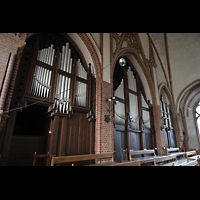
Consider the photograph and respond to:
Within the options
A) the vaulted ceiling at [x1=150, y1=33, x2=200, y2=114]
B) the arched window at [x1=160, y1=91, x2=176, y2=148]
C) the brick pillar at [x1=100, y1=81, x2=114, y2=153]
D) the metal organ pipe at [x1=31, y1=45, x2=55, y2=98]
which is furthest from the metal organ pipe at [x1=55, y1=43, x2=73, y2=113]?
the vaulted ceiling at [x1=150, y1=33, x2=200, y2=114]

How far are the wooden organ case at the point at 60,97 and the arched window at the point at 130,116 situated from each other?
1.60 m

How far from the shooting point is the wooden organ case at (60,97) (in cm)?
409

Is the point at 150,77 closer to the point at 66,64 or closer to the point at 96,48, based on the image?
the point at 96,48

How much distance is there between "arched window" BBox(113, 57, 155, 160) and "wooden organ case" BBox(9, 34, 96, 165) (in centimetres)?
160

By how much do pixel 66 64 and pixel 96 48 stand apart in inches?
68.4

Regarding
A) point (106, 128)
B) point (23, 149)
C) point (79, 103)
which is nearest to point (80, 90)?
point (79, 103)

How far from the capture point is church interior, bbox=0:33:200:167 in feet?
11.6

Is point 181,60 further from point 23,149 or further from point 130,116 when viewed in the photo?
point 23,149

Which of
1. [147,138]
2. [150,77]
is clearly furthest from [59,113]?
[150,77]

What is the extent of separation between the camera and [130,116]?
676 cm

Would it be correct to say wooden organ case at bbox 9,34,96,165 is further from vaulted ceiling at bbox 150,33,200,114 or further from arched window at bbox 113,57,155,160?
vaulted ceiling at bbox 150,33,200,114

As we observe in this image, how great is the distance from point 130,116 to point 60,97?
378cm

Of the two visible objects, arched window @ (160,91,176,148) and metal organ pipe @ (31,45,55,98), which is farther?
arched window @ (160,91,176,148)

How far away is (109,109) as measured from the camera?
550cm
